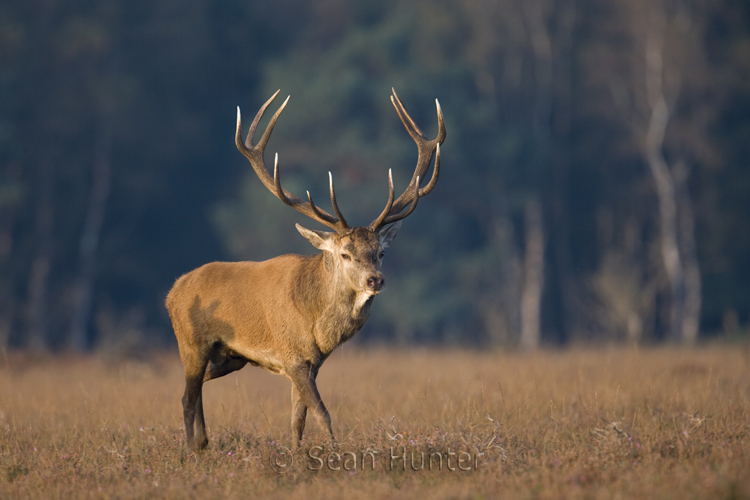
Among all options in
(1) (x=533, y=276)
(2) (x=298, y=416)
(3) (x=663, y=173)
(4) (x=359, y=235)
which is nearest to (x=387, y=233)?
(4) (x=359, y=235)

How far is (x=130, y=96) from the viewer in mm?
24312

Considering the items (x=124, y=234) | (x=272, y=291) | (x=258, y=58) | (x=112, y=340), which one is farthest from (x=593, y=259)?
(x=272, y=291)

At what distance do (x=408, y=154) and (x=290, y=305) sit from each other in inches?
748

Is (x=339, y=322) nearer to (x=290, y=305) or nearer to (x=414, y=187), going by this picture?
(x=290, y=305)

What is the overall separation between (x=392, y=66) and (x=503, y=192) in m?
5.37

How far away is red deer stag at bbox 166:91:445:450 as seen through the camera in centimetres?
634

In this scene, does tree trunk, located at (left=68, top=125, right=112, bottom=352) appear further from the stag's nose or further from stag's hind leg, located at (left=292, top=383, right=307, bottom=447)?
the stag's nose

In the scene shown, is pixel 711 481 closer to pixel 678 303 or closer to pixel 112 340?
pixel 112 340

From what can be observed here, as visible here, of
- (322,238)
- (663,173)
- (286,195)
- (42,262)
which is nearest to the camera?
(322,238)

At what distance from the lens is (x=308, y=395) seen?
612 cm

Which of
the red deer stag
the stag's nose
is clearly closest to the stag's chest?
the red deer stag

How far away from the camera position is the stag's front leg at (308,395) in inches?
234

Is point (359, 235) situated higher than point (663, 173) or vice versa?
point (663, 173)

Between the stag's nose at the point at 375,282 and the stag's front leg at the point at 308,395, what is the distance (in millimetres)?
815
